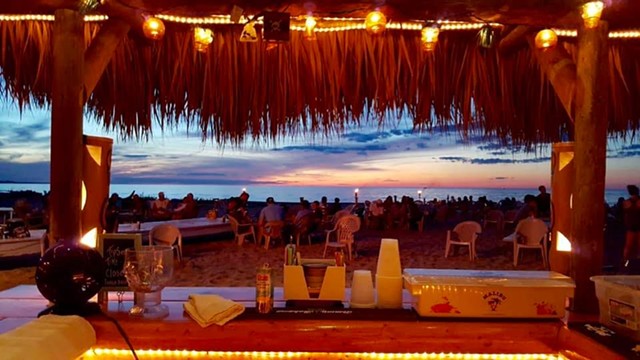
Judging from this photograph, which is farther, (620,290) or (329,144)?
(329,144)

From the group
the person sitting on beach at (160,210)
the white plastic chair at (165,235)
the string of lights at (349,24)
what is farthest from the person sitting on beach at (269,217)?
the string of lights at (349,24)

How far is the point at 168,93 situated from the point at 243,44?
0.69 meters

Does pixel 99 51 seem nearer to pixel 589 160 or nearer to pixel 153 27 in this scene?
pixel 153 27

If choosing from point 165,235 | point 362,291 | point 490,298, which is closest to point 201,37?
point 362,291

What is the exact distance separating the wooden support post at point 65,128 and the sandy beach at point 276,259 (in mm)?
2929

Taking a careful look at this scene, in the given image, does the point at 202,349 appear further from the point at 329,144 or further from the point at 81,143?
the point at 329,144

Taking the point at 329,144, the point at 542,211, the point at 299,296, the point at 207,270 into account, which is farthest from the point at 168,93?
the point at 542,211

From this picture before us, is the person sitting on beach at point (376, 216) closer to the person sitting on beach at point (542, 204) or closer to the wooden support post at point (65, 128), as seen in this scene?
the person sitting on beach at point (542, 204)

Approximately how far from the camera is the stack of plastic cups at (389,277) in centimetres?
236

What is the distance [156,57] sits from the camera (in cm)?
371

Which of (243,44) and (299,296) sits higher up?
(243,44)

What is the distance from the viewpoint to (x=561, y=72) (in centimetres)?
287

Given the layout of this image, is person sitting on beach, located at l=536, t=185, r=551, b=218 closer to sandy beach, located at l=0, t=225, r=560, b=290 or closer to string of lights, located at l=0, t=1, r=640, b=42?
sandy beach, located at l=0, t=225, r=560, b=290

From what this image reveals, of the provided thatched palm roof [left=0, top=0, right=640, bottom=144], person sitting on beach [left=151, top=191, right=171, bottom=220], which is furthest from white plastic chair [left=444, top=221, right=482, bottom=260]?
person sitting on beach [left=151, top=191, right=171, bottom=220]
